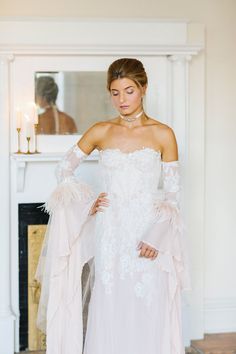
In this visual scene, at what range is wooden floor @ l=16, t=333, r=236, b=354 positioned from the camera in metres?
3.65

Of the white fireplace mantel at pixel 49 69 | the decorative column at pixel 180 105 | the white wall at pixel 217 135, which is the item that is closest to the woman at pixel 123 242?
the white fireplace mantel at pixel 49 69

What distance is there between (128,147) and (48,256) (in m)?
0.60

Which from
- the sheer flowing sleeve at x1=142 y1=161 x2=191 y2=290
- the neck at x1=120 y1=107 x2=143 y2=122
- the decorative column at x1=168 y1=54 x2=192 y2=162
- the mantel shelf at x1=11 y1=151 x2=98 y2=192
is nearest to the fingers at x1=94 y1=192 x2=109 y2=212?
the sheer flowing sleeve at x1=142 y1=161 x2=191 y2=290

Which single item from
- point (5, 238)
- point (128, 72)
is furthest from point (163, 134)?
point (5, 238)

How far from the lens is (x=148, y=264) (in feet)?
8.82

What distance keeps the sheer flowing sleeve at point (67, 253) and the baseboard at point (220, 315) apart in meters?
1.31

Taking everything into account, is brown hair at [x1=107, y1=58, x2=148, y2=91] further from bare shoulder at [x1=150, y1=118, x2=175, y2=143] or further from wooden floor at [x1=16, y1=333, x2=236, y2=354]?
wooden floor at [x1=16, y1=333, x2=236, y2=354]

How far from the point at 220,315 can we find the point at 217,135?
1107mm

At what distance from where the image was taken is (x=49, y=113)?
144 inches

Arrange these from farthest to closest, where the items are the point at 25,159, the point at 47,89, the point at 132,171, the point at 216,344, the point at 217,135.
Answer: the point at 217,135 → the point at 216,344 → the point at 47,89 → the point at 25,159 → the point at 132,171

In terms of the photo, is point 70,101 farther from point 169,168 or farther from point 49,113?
point 169,168

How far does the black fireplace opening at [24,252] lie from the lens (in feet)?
12.1

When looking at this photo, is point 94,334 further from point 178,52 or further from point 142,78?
point 178,52

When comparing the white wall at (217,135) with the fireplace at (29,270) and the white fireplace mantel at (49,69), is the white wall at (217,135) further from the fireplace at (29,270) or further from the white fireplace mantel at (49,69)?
the fireplace at (29,270)
